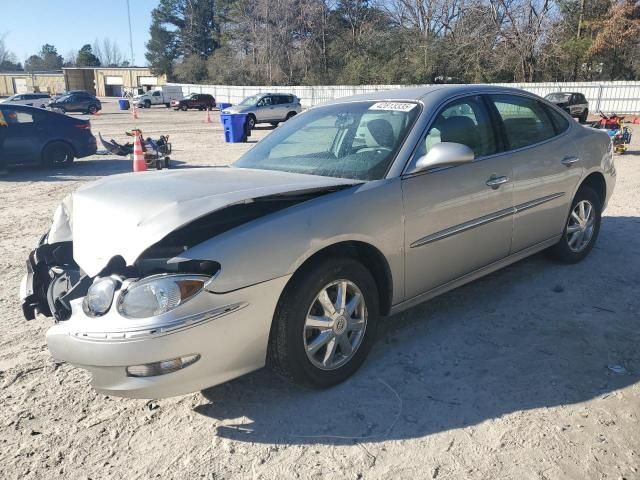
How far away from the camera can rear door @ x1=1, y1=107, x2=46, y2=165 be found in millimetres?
11516

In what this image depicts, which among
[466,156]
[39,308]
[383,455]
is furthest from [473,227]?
[39,308]

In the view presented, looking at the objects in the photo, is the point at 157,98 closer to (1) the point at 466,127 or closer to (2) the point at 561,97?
(2) the point at 561,97

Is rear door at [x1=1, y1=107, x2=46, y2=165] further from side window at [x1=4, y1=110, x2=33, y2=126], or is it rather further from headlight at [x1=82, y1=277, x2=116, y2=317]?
headlight at [x1=82, y1=277, x2=116, y2=317]

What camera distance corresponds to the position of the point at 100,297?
8.29ft

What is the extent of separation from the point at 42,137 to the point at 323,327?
11408 millimetres

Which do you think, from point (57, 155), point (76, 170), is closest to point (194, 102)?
point (57, 155)

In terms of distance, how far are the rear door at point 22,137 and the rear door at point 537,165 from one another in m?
11.0

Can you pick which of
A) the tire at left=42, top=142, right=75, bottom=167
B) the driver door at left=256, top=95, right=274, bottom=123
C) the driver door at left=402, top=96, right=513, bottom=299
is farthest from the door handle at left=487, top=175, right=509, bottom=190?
the driver door at left=256, top=95, right=274, bottom=123

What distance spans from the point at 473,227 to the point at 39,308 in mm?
2889

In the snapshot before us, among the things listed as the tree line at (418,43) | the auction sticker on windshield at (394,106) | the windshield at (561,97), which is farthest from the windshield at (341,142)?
the tree line at (418,43)

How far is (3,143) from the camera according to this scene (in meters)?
11.4

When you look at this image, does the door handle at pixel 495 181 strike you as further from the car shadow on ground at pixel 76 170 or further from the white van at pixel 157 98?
the white van at pixel 157 98

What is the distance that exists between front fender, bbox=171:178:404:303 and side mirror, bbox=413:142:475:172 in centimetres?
22

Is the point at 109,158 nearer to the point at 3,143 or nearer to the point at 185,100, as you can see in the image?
the point at 3,143
